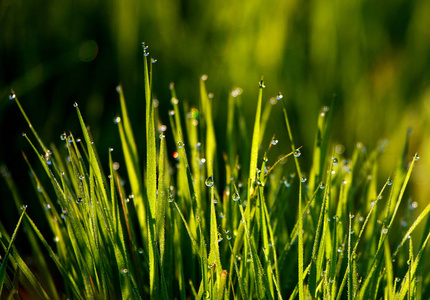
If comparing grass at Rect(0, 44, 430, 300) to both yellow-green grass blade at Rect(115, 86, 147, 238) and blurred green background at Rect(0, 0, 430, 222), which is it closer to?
yellow-green grass blade at Rect(115, 86, 147, 238)

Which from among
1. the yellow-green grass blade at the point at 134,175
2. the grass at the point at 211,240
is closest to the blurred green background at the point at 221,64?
the yellow-green grass blade at the point at 134,175

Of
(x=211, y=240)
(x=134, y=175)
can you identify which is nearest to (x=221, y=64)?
(x=134, y=175)

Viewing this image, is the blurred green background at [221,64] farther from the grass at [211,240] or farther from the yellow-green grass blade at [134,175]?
the grass at [211,240]

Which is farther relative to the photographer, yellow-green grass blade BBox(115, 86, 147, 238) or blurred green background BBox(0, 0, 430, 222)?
blurred green background BBox(0, 0, 430, 222)

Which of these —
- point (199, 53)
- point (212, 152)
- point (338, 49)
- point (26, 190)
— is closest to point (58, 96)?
point (26, 190)

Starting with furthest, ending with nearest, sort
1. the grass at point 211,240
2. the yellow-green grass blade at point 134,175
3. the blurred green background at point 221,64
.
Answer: the blurred green background at point 221,64 < the yellow-green grass blade at point 134,175 < the grass at point 211,240

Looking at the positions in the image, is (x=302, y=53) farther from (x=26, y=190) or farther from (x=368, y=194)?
(x=26, y=190)

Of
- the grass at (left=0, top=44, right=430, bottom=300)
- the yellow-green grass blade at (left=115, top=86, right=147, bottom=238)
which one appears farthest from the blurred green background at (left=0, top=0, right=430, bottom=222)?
the grass at (left=0, top=44, right=430, bottom=300)

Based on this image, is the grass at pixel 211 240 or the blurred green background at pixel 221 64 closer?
the grass at pixel 211 240
